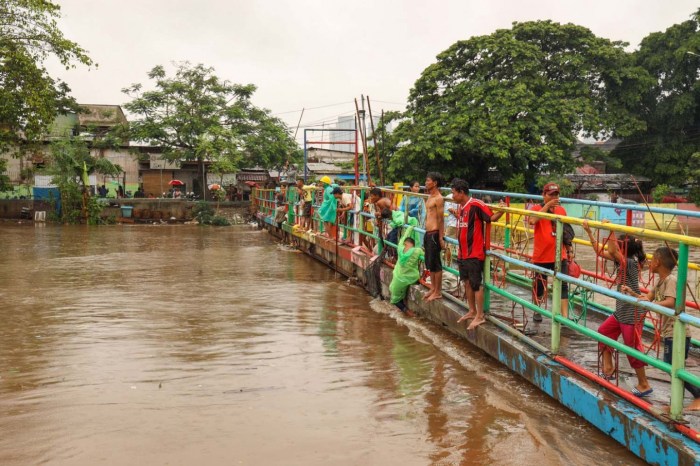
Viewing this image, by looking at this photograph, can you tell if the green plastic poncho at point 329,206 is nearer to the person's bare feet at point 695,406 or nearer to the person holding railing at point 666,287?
the person holding railing at point 666,287

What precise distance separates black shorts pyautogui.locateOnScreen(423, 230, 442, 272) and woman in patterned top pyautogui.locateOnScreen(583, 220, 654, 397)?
8.12ft

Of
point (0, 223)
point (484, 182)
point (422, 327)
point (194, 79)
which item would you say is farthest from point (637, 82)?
point (0, 223)

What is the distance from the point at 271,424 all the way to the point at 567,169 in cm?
2860

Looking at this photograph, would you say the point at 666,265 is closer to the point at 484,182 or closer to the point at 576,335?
the point at 576,335

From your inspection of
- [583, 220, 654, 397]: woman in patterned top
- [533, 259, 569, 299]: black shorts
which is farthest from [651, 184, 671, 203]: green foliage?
[583, 220, 654, 397]: woman in patterned top

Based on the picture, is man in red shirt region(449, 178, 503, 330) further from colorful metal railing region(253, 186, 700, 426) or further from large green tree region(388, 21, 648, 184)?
large green tree region(388, 21, 648, 184)

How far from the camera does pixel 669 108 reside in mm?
35344

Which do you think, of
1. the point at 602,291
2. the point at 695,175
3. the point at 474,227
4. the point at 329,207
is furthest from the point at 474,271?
the point at 695,175

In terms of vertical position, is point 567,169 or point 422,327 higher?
point 567,169

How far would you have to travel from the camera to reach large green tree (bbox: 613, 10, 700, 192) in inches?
1366

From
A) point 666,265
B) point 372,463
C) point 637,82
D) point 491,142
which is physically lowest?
point 372,463

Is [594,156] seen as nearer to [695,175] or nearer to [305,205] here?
[695,175]

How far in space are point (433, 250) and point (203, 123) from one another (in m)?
30.5

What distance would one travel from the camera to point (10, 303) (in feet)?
35.1
